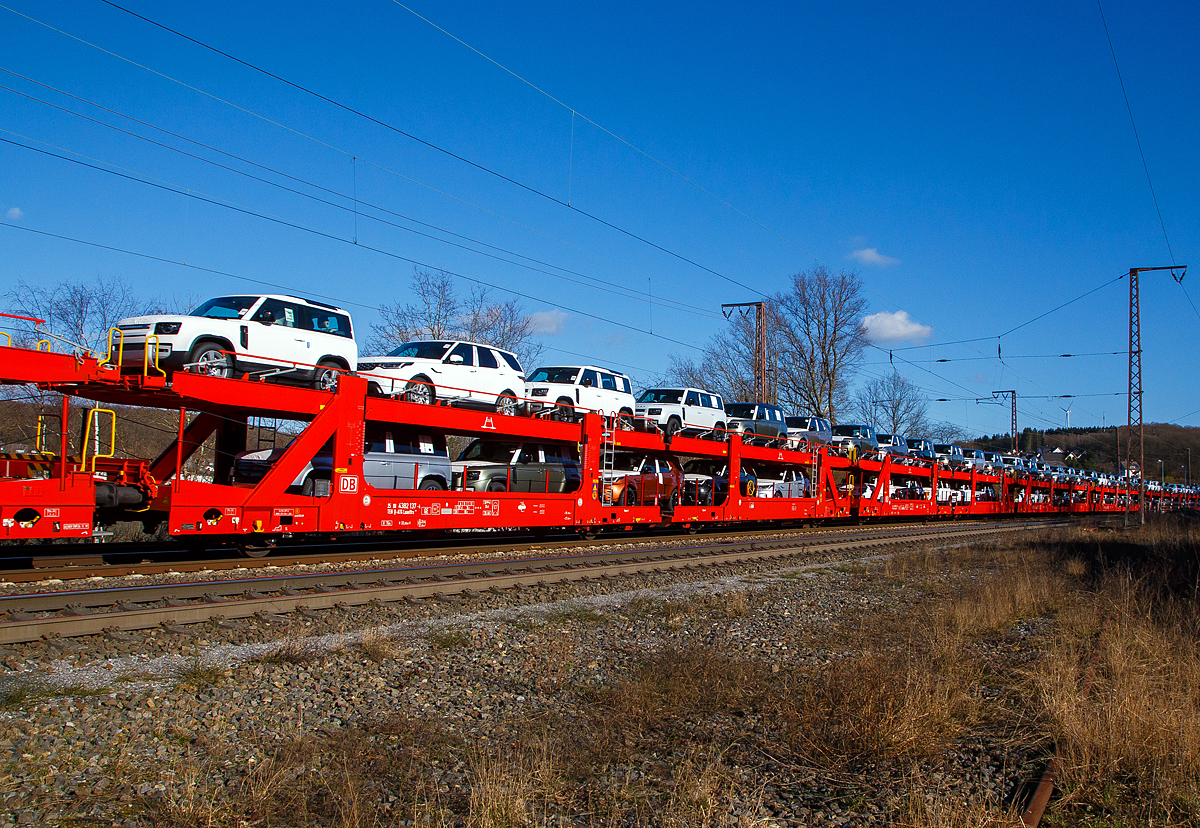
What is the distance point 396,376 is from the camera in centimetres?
1480

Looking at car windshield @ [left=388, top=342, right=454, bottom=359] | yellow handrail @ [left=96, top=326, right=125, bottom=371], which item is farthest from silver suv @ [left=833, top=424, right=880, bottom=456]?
yellow handrail @ [left=96, top=326, right=125, bottom=371]

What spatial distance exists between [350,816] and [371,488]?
9.20 m

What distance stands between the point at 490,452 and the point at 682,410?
661 cm

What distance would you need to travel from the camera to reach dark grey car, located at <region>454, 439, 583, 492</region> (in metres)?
16.2

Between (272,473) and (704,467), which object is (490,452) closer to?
(272,473)

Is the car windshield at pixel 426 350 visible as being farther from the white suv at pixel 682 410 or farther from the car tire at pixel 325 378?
the white suv at pixel 682 410

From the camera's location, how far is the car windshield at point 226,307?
12242mm

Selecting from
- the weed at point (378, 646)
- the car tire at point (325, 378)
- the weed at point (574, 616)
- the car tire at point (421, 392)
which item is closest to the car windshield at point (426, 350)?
the car tire at point (421, 392)

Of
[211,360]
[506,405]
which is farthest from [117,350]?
[506,405]

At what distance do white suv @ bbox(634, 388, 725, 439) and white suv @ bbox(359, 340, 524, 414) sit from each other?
6.23 m

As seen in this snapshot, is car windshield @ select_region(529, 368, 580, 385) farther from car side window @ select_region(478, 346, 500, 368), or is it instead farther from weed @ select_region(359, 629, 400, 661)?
weed @ select_region(359, 629, 400, 661)

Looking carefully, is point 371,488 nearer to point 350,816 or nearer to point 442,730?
point 442,730

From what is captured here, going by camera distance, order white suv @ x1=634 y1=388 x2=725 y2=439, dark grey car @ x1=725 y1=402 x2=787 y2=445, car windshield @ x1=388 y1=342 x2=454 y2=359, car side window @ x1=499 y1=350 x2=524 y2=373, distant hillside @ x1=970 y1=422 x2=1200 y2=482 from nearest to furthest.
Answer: car windshield @ x1=388 y1=342 x2=454 y2=359 → car side window @ x1=499 y1=350 x2=524 y2=373 → white suv @ x1=634 y1=388 x2=725 y2=439 → dark grey car @ x1=725 y1=402 x2=787 y2=445 → distant hillside @ x1=970 y1=422 x2=1200 y2=482

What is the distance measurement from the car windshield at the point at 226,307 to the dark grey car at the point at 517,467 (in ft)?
17.2
